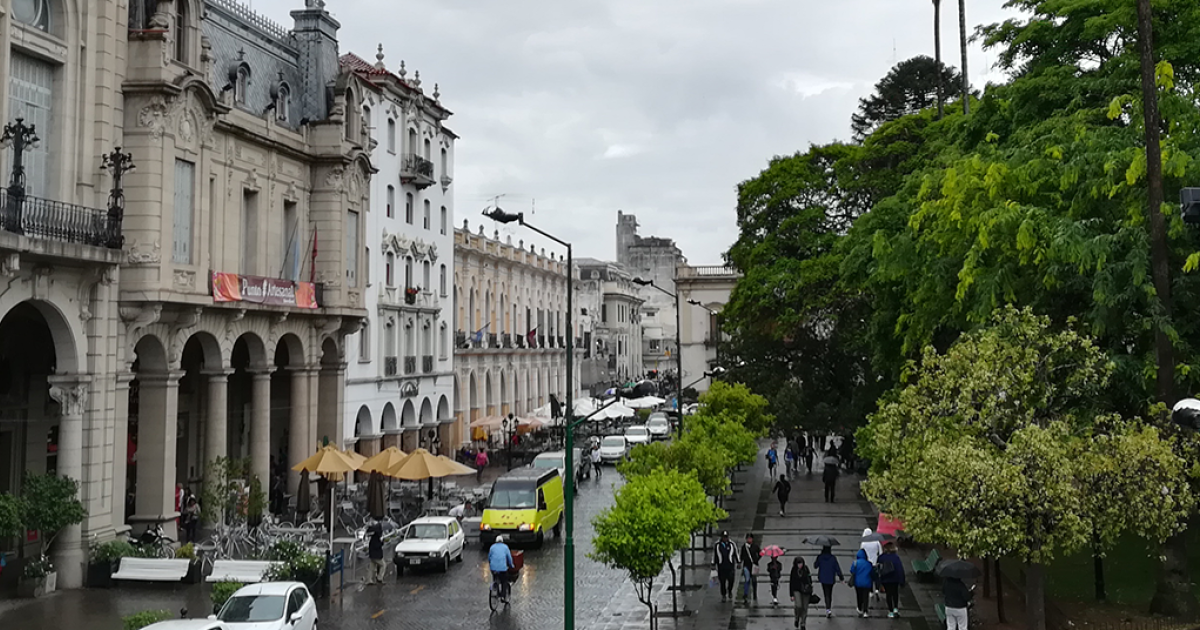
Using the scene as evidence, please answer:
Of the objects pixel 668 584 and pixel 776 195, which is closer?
pixel 668 584

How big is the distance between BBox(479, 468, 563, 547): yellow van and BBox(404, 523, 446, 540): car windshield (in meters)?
2.39

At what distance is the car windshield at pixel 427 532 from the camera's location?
2909cm

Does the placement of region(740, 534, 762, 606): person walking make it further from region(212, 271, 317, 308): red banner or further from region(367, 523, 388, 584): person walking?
region(212, 271, 317, 308): red banner

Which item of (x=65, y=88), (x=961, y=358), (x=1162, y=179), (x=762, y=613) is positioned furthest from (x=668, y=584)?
(x=65, y=88)

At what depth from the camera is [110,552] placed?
25.6 metres

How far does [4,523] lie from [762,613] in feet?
55.1

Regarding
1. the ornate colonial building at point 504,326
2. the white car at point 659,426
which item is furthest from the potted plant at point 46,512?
the white car at point 659,426

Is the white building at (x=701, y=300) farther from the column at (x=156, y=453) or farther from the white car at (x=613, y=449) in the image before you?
the column at (x=156, y=453)

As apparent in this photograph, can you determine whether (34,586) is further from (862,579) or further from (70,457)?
(862,579)

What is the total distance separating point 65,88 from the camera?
84.2 feet

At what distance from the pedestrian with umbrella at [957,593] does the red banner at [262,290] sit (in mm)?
21544

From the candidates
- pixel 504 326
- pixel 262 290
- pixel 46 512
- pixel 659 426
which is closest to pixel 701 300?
pixel 659 426

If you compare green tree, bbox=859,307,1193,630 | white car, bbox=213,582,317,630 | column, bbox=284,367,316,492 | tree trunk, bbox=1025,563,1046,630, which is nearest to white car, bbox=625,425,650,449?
column, bbox=284,367,316,492

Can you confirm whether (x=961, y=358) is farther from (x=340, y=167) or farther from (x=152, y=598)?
(x=340, y=167)
